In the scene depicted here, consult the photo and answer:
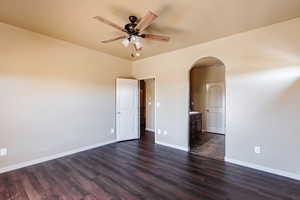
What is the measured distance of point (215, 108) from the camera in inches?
232

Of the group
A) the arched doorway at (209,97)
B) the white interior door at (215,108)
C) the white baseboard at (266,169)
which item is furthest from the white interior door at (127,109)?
the white interior door at (215,108)

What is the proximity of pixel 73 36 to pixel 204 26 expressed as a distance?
2.75 m

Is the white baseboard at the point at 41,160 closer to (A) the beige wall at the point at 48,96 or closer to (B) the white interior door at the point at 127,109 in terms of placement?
(A) the beige wall at the point at 48,96

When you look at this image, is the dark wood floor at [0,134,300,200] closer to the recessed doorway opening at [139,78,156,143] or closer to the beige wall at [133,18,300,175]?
the beige wall at [133,18,300,175]

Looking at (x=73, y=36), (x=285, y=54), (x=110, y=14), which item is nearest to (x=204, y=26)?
(x=285, y=54)

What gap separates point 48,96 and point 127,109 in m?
2.19

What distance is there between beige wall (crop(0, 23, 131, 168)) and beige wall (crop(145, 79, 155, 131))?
2279 mm

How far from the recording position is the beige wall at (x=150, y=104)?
20.6 ft

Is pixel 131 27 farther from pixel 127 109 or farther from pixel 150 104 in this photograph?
pixel 150 104

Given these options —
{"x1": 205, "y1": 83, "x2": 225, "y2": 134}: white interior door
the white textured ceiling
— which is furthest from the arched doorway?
the white textured ceiling

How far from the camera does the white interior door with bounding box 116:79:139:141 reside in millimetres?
4574

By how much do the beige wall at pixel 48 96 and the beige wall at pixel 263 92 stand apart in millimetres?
2893

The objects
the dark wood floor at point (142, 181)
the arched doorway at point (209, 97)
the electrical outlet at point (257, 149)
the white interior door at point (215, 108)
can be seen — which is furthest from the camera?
→ the white interior door at point (215, 108)

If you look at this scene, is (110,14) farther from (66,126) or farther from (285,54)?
(285,54)
